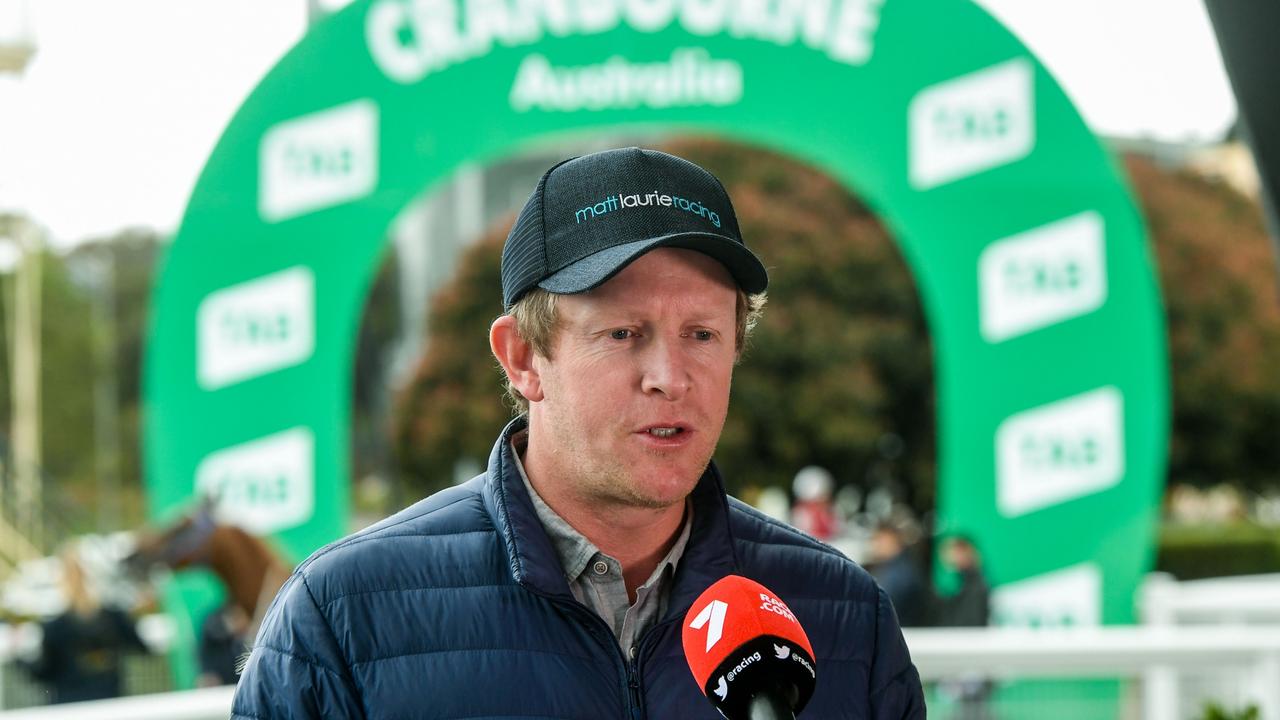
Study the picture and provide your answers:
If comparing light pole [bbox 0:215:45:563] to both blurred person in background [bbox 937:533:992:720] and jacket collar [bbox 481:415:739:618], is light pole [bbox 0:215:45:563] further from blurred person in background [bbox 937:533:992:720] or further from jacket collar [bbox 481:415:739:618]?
jacket collar [bbox 481:415:739:618]

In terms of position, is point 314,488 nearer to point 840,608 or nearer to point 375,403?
point 840,608

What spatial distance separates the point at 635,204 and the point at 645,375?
0.19 metres

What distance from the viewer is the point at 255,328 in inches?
285

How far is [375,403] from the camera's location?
26.6 meters

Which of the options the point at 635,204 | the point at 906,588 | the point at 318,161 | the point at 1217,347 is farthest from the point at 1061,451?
the point at 1217,347

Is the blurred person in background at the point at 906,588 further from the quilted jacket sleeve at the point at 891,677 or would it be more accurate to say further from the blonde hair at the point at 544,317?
the blonde hair at the point at 544,317

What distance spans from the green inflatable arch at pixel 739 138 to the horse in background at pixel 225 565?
10.4 inches

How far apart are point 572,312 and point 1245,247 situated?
22.1 meters

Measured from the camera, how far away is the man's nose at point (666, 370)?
1.63 meters

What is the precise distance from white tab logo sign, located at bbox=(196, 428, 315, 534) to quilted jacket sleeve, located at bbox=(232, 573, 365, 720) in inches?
226

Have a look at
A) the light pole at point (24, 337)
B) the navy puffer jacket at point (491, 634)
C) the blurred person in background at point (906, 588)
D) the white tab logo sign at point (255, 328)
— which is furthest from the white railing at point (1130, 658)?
the light pole at point (24, 337)

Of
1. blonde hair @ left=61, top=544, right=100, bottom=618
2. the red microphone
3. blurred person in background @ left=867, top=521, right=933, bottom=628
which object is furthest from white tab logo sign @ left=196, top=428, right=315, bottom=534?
the red microphone

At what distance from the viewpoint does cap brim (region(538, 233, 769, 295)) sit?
1.59 meters

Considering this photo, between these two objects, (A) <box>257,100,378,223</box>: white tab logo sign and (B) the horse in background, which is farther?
(A) <box>257,100,378,223</box>: white tab logo sign
